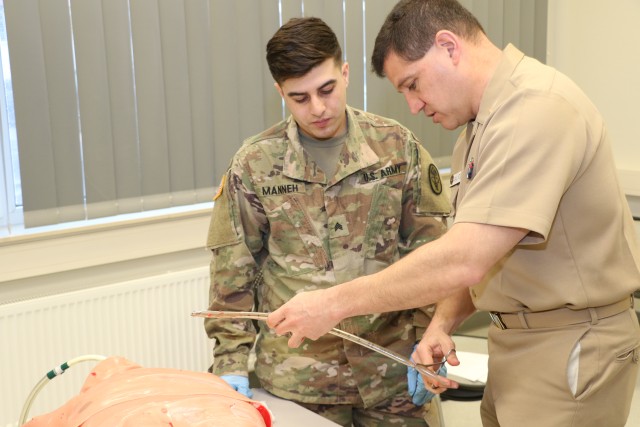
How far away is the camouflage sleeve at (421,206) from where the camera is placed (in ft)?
6.17

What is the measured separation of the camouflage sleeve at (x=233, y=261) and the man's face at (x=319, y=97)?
0.21 m

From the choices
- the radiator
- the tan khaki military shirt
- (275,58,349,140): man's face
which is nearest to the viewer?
the tan khaki military shirt

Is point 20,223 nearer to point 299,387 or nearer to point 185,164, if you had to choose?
point 185,164

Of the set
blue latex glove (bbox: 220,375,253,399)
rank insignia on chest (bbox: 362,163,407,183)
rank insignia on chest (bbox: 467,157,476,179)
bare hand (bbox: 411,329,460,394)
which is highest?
rank insignia on chest (bbox: 467,157,476,179)

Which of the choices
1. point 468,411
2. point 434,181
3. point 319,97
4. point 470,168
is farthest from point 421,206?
point 468,411

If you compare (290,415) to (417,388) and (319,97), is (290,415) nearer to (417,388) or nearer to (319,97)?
(417,388)

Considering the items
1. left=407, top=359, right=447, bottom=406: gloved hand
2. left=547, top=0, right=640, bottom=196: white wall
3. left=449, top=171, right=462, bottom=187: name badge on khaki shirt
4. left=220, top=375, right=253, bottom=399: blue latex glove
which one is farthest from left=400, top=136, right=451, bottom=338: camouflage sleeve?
left=547, top=0, right=640, bottom=196: white wall

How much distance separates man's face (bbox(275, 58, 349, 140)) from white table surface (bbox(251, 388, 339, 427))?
2.19ft

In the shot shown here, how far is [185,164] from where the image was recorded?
2793mm

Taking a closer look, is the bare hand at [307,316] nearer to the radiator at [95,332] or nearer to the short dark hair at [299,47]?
the short dark hair at [299,47]

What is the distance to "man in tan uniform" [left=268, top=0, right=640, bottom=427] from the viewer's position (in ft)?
4.07

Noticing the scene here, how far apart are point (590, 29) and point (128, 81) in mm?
2581

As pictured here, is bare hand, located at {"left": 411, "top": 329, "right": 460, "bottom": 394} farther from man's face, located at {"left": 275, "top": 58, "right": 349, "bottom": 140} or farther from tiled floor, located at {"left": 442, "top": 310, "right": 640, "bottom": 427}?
tiled floor, located at {"left": 442, "top": 310, "right": 640, "bottom": 427}

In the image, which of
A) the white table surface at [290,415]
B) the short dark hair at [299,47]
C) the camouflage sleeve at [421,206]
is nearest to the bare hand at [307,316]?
the white table surface at [290,415]
